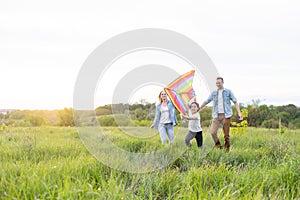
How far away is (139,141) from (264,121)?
14.0m

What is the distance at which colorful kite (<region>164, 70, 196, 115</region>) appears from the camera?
20.1ft

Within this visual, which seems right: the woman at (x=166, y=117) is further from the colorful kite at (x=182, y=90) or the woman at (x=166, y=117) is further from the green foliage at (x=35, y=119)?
the green foliage at (x=35, y=119)

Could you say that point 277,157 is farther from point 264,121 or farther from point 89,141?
point 264,121

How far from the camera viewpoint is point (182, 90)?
643cm

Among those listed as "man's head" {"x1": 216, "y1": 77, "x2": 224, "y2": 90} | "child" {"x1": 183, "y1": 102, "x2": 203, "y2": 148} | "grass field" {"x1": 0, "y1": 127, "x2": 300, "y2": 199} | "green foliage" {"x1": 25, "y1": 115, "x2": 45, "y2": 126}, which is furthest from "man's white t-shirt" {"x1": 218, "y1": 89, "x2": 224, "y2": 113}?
"green foliage" {"x1": 25, "y1": 115, "x2": 45, "y2": 126}

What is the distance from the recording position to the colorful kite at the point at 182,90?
6.12 metres

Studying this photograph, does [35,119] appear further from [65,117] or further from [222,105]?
[222,105]

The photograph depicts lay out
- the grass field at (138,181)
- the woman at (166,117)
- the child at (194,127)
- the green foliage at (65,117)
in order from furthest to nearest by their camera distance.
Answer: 1. the green foliage at (65,117)
2. the woman at (166,117)
3. the child at (194,127)
4. the grass field at (138,181)

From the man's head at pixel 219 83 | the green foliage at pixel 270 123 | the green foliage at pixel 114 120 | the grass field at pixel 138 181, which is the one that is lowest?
the grass field at pixel 138 181

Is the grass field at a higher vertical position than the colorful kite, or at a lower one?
lower

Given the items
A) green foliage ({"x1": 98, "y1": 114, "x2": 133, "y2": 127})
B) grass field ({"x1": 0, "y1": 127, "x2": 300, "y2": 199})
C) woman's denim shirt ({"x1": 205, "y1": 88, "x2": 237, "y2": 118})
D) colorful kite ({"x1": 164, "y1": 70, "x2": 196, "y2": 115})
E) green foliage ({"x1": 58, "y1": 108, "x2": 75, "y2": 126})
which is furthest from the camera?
green foliage ({"x1": 58, "y1": 108, "x2": 75, "y2": 126})

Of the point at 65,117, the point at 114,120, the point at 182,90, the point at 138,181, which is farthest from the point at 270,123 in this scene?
the point at 138,181

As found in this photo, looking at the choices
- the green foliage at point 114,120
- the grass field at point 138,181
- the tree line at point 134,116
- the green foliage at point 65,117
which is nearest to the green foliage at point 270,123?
the tree line at point 134,116

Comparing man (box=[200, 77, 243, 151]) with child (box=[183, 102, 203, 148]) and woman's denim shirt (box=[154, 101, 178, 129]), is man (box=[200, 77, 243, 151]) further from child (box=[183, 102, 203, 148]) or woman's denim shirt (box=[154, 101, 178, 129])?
woman's denim shirt (box=[154, 101, 178, 129])
